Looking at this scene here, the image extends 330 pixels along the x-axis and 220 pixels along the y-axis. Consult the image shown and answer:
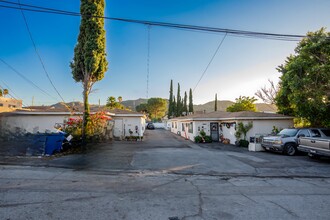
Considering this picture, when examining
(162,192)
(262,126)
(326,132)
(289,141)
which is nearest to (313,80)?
(326,132)

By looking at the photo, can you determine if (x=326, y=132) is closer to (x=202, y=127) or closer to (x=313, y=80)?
(x=313, y=80)

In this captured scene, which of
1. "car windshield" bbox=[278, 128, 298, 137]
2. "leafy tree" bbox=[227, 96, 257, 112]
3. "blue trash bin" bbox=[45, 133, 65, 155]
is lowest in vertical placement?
"blue trash bin" bbox=[45, 133, 65, 155]

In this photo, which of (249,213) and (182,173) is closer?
(249,213)

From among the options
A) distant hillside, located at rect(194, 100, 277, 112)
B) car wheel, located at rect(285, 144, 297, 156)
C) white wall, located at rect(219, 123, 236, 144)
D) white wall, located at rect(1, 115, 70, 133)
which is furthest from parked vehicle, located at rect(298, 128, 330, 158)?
distant hillside, located at rect(194, 100, 277, 112)

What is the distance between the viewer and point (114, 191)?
507 cm

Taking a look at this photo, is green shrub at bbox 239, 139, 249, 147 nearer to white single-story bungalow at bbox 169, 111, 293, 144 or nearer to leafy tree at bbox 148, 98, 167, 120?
white single-story bungalow at bbox 169, 111, 293, 144

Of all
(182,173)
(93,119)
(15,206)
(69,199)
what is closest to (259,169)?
(182,173)

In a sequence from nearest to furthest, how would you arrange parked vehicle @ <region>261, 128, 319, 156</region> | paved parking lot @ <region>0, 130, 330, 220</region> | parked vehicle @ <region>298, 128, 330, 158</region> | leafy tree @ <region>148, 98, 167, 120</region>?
→ paved parking lot @ <region>0, 130, 330, 220</region>, parked vehicle @ <region>298, 128, 330, 158</region>, parked vehicle @ <region>261, 128, 319, 156</region>, leafy tree @ <region>148, 98, 167, 120</region>

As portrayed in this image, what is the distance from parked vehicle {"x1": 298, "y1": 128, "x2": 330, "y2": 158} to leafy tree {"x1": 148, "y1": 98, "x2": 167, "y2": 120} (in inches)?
2648

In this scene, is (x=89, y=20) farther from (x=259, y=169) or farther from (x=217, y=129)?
(x=217, y=129)

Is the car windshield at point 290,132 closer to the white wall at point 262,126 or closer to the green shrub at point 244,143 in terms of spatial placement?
the green shrub at point 244,143

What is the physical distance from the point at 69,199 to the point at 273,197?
5.05m

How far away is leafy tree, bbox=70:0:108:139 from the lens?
44.4ft

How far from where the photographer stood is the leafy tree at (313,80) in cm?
1266
